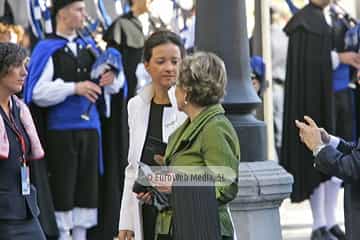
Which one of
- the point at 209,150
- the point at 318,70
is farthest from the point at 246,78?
the point at 318,70

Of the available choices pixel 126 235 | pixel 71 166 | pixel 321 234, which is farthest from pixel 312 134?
pixel 321 234

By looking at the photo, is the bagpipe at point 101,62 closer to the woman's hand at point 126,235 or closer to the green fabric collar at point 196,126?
the woman's hand at point 126,235

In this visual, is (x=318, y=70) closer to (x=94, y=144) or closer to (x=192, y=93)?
(x=94, y=144)

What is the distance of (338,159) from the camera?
4680 mm

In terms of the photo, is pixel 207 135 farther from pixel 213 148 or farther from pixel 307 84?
pixel 307 84

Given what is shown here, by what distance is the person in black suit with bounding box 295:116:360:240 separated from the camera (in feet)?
15.4

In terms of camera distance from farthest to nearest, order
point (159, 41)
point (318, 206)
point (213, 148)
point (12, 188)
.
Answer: point (318, 206) < point (12, 188) < point (159, 41) < point (213, 148)

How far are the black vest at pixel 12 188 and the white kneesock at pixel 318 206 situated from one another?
12.2 ft

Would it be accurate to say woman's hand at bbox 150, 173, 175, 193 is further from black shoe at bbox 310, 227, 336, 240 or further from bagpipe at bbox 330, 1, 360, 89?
bagpipe at bbox 330, 1, 360, 89

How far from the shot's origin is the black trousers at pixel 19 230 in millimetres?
5203

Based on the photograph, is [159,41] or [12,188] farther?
[12,188]

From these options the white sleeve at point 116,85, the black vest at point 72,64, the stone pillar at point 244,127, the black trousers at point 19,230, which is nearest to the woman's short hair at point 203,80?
the black trousers at point 19,230

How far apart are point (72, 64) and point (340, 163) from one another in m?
3.25

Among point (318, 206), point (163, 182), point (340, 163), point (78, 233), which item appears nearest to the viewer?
point (163, 182)
